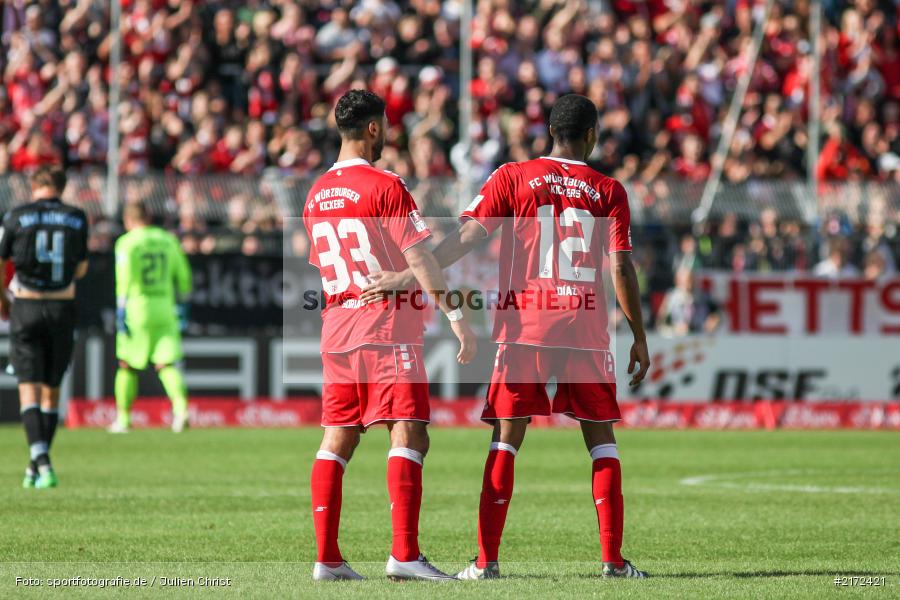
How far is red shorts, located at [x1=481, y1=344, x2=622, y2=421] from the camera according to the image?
760 cm

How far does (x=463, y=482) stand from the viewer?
13.0 meters

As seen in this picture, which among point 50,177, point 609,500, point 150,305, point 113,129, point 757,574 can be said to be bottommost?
point 757,574

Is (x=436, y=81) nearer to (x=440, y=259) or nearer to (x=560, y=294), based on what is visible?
(x=560, y=294)

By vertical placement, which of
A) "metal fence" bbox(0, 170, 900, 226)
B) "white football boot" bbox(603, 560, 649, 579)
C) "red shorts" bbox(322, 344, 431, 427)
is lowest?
"white football boot" bbox(603, 560, 649, 579)

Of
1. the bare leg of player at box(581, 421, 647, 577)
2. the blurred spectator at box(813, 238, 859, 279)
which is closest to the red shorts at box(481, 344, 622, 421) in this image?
the bare leg of player at box(581, 421, 647, 577)

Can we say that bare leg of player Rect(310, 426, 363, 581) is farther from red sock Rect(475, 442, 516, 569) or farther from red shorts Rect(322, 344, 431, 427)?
red sock Rect(475, 442, 516, 569)

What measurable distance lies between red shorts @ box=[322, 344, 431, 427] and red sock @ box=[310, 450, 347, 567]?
0.19 meters

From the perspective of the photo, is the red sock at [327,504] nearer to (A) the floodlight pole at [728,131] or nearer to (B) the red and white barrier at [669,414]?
(B) the red and white barrier at [669,414]

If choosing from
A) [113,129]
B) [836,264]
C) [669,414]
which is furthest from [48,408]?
[836,264]

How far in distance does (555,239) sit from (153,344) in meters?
10.7

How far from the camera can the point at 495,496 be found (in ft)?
24.7

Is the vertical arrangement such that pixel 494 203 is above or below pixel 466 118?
below

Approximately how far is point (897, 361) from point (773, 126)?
20.9ft

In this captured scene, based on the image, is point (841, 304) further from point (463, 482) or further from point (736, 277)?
point (463, 482)
